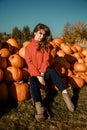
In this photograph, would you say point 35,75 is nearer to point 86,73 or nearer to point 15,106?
point 15,106

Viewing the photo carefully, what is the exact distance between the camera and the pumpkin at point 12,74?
4531 millimetres

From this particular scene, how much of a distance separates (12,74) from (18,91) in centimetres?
39

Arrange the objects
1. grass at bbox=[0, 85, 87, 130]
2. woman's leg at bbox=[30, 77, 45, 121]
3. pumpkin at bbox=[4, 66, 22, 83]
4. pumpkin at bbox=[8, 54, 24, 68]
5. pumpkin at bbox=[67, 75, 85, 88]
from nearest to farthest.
Result: grass at bbox=[0, 85, 87, 130]
woman's leg at bbox=[30, 77, 45, 121]
pumpkin at bbox=[4, 66, 22, 83]
pumpkin at bbox=[8, 54, 24, 68]
pumpkin at bbox=[67, 75, 85, 88]

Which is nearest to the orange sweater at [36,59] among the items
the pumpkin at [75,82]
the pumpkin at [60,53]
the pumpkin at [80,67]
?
the pumpkin at [75,82]

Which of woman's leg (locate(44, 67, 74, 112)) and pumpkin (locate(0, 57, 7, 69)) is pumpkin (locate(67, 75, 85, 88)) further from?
pumpkin (locate(0, 57, 7, 69))

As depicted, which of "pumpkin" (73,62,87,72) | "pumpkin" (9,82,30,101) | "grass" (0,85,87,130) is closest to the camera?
"grass" (0,85,87,130)

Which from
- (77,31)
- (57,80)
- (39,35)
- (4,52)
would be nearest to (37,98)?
(57,80)

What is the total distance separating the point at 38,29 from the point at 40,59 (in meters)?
0.61

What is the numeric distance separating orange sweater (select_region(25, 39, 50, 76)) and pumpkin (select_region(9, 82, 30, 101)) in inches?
14.8

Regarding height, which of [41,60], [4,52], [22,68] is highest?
[4,52]

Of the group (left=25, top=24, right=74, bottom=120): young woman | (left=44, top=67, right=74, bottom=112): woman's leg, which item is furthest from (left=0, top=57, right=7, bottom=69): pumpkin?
(left=44, top=67, right=74, bottom=112): woman's leg

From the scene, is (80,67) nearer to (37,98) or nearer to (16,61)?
(16,61)

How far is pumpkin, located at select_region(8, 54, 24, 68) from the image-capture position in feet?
15.5

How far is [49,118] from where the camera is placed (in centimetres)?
355
